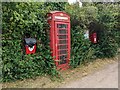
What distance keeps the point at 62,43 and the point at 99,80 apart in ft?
6.09

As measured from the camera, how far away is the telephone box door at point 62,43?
8086 millimetres

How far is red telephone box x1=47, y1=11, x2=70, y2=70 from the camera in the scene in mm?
7914

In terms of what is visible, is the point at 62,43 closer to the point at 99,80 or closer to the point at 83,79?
the point at 83,79

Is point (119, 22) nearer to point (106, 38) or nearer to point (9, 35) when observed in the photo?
point (106, 38)

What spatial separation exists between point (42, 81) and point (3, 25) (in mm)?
2094

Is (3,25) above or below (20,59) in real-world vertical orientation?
above

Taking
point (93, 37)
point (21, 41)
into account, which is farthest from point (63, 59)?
point (93, 37)

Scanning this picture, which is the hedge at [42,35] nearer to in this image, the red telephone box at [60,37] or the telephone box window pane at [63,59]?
the red telephone box at [60,37]

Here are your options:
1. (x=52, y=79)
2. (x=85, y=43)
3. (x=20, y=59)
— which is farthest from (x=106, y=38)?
(x=20, y=59)

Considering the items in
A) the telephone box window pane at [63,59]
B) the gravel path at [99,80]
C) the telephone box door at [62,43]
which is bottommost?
the gravel path at [99,80]

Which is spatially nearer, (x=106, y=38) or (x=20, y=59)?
(x=20, y=59)

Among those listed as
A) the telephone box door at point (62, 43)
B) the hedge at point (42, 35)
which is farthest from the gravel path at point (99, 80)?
the telephone box door at point (62, 43)

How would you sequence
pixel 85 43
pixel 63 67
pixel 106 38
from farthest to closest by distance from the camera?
1. pixel 106 38
2. pixel 85 43
3. pixel 63 67

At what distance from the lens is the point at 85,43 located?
949cm
